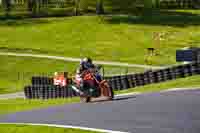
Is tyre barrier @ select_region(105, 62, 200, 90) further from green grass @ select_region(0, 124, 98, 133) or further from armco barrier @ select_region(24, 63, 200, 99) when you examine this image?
green grass @ select_region(0, 124, 98, 133)

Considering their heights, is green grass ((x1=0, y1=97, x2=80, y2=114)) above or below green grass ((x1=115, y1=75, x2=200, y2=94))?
below

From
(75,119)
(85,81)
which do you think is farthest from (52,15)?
(75,119)

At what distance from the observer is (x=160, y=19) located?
261 ft

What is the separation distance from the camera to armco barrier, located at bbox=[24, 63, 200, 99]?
29663mm

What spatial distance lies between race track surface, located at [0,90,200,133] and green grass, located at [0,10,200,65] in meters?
34.4

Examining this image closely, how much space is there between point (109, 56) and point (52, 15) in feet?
81.6

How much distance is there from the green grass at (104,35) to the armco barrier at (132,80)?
2257cm

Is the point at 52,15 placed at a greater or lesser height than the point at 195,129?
lesser

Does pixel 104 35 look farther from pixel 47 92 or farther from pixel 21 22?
pixel 47 92

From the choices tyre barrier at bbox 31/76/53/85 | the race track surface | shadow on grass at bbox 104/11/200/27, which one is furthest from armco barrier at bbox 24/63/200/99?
shadow on grass at bbox 104/11/200/27

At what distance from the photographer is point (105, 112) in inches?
722

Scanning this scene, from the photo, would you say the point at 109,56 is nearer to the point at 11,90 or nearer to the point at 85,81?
the point at 11,90

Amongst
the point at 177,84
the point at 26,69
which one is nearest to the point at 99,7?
the point at 26,69

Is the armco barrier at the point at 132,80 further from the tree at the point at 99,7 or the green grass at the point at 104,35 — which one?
the tree at the point at 99,7
